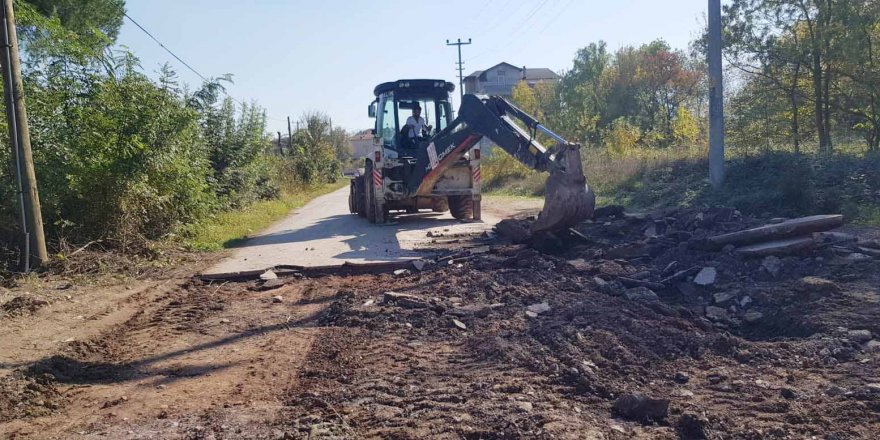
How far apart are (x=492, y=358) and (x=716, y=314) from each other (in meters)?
2.52

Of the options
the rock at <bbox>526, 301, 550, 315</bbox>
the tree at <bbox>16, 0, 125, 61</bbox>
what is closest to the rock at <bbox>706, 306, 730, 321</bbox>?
the rock at <bbox>526, 301, 550, 315</bbox>

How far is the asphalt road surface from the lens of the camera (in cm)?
1110

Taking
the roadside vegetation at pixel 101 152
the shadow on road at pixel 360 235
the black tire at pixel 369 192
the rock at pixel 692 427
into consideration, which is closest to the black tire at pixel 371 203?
the black tire at pixel 369 192

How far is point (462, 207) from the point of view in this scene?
1658 centimetres

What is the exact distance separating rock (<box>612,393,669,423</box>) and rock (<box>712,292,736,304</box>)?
10.2ft

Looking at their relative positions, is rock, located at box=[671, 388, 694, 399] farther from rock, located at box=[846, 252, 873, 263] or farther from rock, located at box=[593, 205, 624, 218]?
rock, located at box=[593, 205, 624, 218]

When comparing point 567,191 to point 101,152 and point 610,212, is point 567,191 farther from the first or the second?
point 101,152

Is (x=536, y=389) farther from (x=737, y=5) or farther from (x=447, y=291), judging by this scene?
(x=737, y=5)

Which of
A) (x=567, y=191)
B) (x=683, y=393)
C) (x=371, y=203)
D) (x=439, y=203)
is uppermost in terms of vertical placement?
(x=567, y=191)

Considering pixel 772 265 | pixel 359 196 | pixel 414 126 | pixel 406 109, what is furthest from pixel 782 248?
pixel 359 196

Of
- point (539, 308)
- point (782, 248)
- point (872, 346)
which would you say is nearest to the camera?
point (872, 346)

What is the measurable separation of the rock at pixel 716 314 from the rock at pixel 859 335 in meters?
1.14

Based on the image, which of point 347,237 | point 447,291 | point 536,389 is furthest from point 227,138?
point 536,389

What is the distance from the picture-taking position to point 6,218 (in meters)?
9.88
